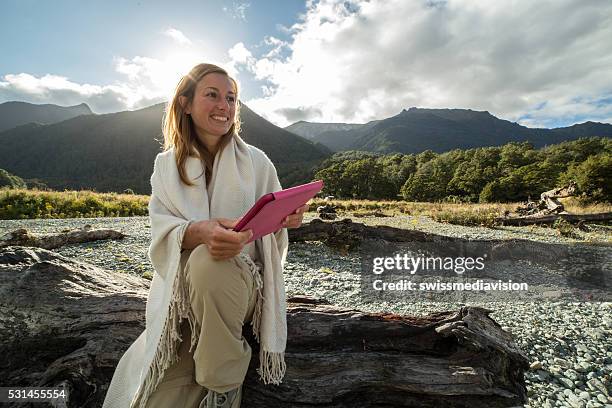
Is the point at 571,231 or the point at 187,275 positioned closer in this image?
the point at 187,275

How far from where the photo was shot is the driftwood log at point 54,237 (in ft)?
26.8

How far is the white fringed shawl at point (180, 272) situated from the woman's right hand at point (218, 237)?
Result: 0.28ft

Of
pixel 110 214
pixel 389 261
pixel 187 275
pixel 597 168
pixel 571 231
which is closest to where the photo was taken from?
pixel 187 275

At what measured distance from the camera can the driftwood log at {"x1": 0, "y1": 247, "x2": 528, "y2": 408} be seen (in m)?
2.35

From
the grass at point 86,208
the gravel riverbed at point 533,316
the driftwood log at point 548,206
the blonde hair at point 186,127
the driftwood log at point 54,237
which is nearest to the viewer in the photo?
the blonde hair at point 186,127

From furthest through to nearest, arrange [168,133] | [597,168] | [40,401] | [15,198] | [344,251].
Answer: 1. [597,168]
2. [15,198]
3. [344,251]
4. [168,133]
5. [40,401]

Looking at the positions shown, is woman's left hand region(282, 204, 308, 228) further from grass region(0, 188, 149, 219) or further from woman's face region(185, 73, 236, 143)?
grass region(0, 188, 149, 219)

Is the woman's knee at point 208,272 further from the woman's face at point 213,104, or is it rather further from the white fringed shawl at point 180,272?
the woman's face at point 213,104

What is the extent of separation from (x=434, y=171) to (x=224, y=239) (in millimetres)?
69990

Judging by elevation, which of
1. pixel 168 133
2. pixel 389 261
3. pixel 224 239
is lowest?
pixel 389 261


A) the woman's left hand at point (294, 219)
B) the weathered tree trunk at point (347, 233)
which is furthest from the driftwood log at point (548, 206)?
the woman's left hand at point (294, 219)

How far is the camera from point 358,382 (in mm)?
2377

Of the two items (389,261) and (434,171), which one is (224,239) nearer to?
(389,261)

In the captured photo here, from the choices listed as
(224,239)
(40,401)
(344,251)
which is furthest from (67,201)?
(224,239)
